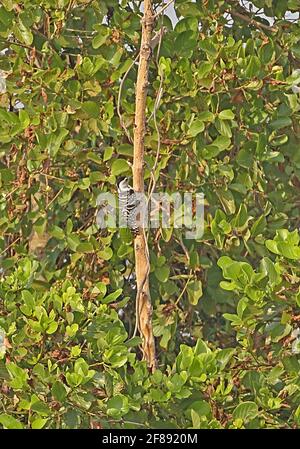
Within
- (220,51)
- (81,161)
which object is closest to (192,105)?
(220,51)

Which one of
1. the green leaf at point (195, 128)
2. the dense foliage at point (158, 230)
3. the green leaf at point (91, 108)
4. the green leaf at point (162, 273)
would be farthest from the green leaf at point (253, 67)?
the green leaf at point (162, 273)

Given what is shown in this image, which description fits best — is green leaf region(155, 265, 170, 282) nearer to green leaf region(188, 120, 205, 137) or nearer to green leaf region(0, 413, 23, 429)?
green leaf region(188, 120, 205, 137)

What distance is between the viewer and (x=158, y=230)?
2.07m

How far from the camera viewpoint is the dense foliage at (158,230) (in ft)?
5.82

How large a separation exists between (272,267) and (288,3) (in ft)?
2.49

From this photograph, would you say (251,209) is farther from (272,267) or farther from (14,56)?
(14,56)

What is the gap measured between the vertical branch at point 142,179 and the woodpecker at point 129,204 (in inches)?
1.0

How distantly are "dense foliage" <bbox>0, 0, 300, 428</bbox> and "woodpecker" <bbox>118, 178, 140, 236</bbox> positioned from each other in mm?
48

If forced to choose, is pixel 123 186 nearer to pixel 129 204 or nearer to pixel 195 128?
pixel 129 204

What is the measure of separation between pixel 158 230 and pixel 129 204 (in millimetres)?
142

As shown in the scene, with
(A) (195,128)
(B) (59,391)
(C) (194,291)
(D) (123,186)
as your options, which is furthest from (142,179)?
(B) (59,391)

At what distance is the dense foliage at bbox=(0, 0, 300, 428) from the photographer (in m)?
1.77

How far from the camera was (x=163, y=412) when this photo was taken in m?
1.82

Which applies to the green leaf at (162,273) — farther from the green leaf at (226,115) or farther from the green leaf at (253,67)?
the green leaf at (253,67)
